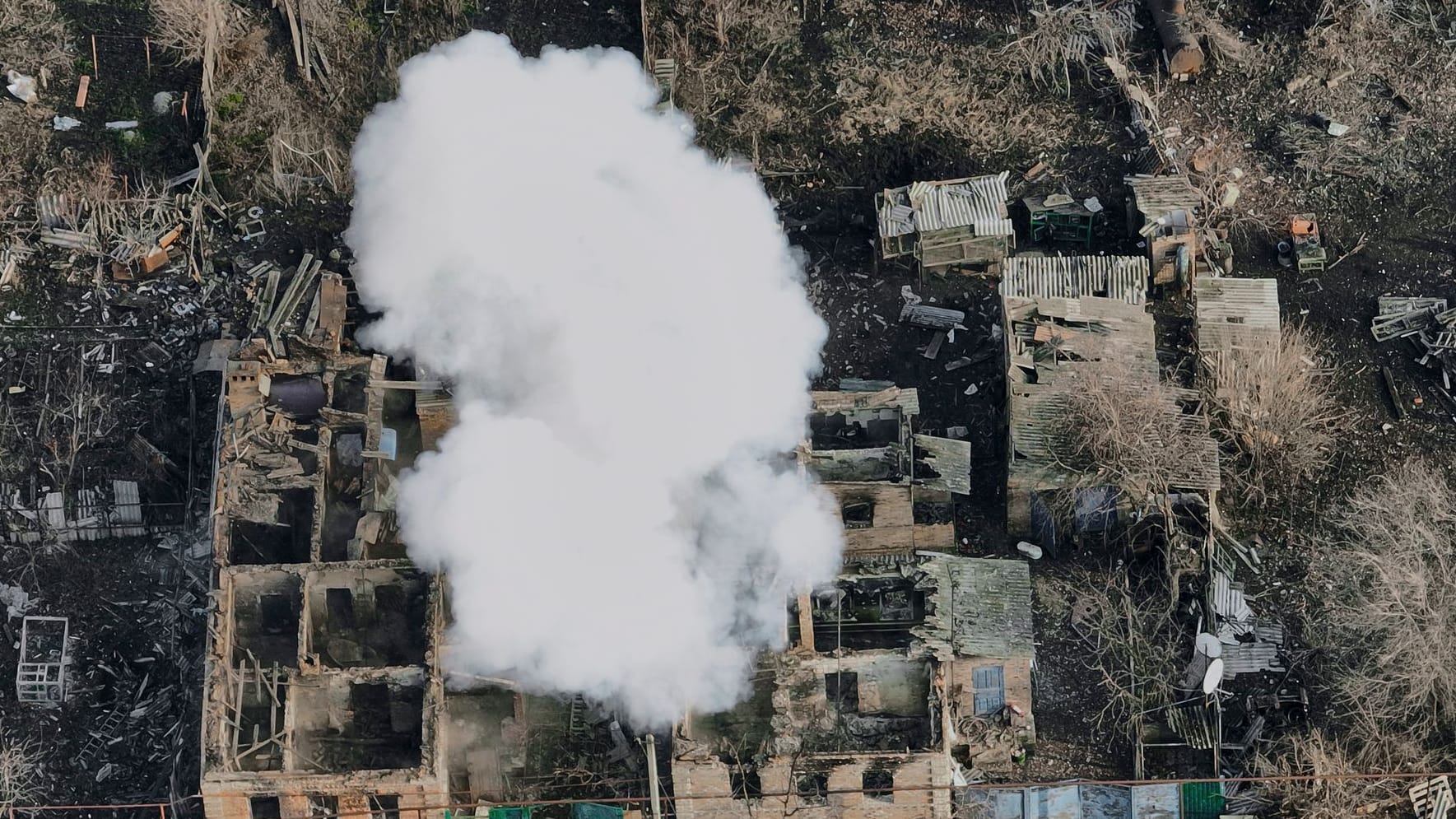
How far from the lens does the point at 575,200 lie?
1150 inches

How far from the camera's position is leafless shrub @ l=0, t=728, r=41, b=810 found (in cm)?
2742

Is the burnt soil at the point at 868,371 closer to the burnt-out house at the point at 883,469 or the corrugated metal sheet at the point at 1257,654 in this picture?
the corrugated metal sheet at the point at 1257,654

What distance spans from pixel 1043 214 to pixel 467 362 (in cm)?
981

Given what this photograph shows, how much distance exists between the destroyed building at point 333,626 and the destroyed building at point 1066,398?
743 cm

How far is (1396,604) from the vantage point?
27.3 m

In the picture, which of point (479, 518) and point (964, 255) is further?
point (964, 255)

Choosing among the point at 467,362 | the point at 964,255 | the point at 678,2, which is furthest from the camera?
the point at 678,2

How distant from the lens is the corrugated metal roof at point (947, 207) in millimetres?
31000

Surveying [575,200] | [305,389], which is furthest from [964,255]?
[305,389]

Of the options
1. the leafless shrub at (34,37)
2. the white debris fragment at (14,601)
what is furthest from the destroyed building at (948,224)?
the leafless shrub at (34,37)

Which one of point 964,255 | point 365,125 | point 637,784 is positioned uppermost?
point 365,125

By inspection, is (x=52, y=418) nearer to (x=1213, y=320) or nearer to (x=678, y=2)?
(x=678, y=2)

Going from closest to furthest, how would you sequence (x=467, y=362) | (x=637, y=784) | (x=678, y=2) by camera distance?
(x=637, y=784)
(x=467, y=362)
(x=678, y=2)

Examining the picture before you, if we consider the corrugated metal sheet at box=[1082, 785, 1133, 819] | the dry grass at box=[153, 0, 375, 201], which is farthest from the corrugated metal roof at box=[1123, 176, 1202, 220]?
the dry grass at box=[153, 0, 375, 201]
